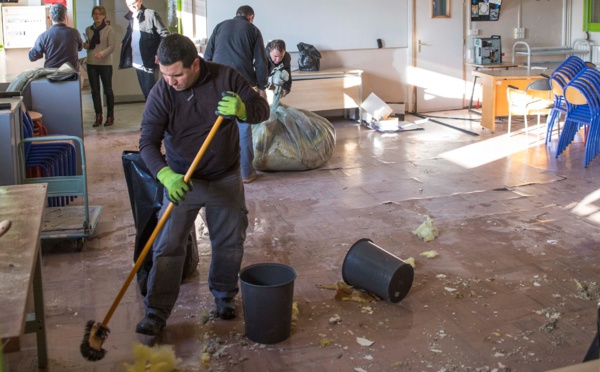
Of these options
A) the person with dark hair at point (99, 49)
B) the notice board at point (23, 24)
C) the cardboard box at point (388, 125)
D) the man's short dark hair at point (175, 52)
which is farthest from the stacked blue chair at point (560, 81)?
the notice board at point (23, 24)

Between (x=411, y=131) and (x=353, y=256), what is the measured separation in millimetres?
4877

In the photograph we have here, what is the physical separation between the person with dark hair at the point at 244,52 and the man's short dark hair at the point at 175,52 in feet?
9.72

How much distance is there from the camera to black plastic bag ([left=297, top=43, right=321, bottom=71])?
8.90m

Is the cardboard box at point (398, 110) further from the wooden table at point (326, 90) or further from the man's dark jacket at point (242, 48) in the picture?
the man's dark jacket at point (242, 48)

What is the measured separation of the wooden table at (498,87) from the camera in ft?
26.9

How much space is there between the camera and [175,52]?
3172 millimetres

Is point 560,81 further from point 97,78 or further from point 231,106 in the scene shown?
point 97,78

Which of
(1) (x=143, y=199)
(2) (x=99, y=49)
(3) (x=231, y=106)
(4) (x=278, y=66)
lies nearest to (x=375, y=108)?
(4) (x=278, y=66)

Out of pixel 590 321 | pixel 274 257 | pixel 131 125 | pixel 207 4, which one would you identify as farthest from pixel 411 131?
pixel 590 321

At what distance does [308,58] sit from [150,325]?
5.95 meters

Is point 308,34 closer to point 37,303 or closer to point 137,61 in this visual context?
point 137,61

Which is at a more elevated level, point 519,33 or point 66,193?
point 519,33

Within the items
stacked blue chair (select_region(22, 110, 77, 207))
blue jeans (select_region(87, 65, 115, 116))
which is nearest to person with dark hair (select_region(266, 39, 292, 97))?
stacked blue chair (select_region(22, 110, 77, 207))

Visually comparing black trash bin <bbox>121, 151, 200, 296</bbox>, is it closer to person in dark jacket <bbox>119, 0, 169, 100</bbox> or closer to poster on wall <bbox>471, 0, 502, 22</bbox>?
person in dark jacket <bbox>119, 0, 169, 100</bbox>
